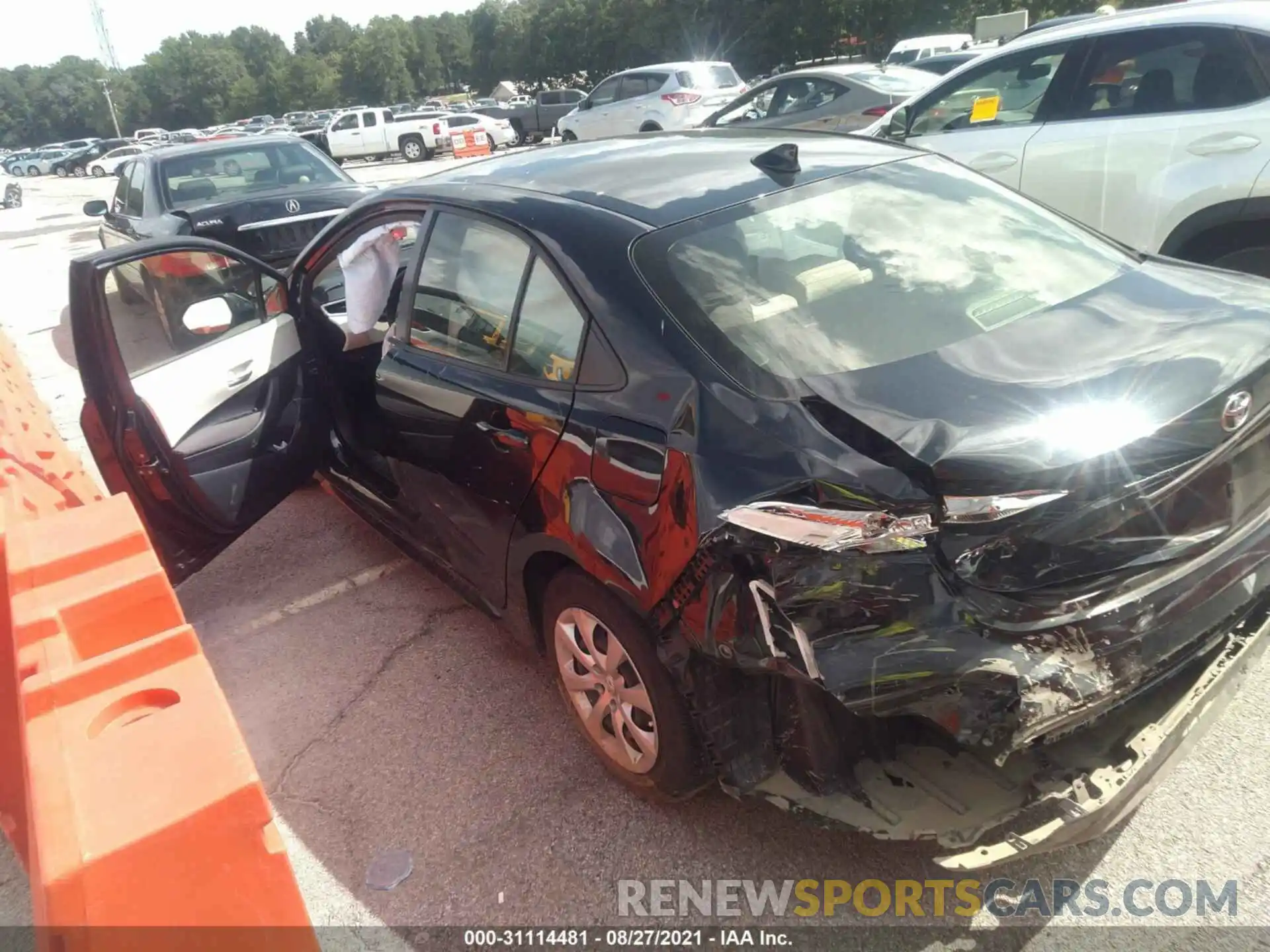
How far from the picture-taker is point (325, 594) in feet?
13.0

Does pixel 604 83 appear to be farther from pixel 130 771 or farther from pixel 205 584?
pixel 130 771

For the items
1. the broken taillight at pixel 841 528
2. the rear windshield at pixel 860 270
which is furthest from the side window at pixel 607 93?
the broken taillight at pixel 841 528

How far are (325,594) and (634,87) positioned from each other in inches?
688

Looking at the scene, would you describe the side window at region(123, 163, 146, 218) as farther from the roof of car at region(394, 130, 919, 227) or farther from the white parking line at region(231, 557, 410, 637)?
the roof of car at region(394, 130, 919, 227)

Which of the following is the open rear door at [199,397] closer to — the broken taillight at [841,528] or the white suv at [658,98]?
the broken taillight at [841,528]

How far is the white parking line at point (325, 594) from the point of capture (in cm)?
382

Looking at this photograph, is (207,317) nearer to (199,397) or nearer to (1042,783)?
(199,397)

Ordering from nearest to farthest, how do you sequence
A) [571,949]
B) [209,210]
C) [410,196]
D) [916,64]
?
[571,949]
[410,196]
[209,210]
[916,64]

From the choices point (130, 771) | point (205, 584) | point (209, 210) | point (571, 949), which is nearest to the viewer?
point (130, 771)

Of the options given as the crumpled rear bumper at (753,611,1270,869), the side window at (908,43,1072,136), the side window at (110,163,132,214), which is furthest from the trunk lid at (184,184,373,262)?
the crumpled rear bumper at (753,611,1270,869)

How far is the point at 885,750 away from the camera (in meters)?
2.00

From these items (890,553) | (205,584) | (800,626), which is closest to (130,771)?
(800,626)

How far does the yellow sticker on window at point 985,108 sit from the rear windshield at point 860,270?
2997mm

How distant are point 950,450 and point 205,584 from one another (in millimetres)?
3638
